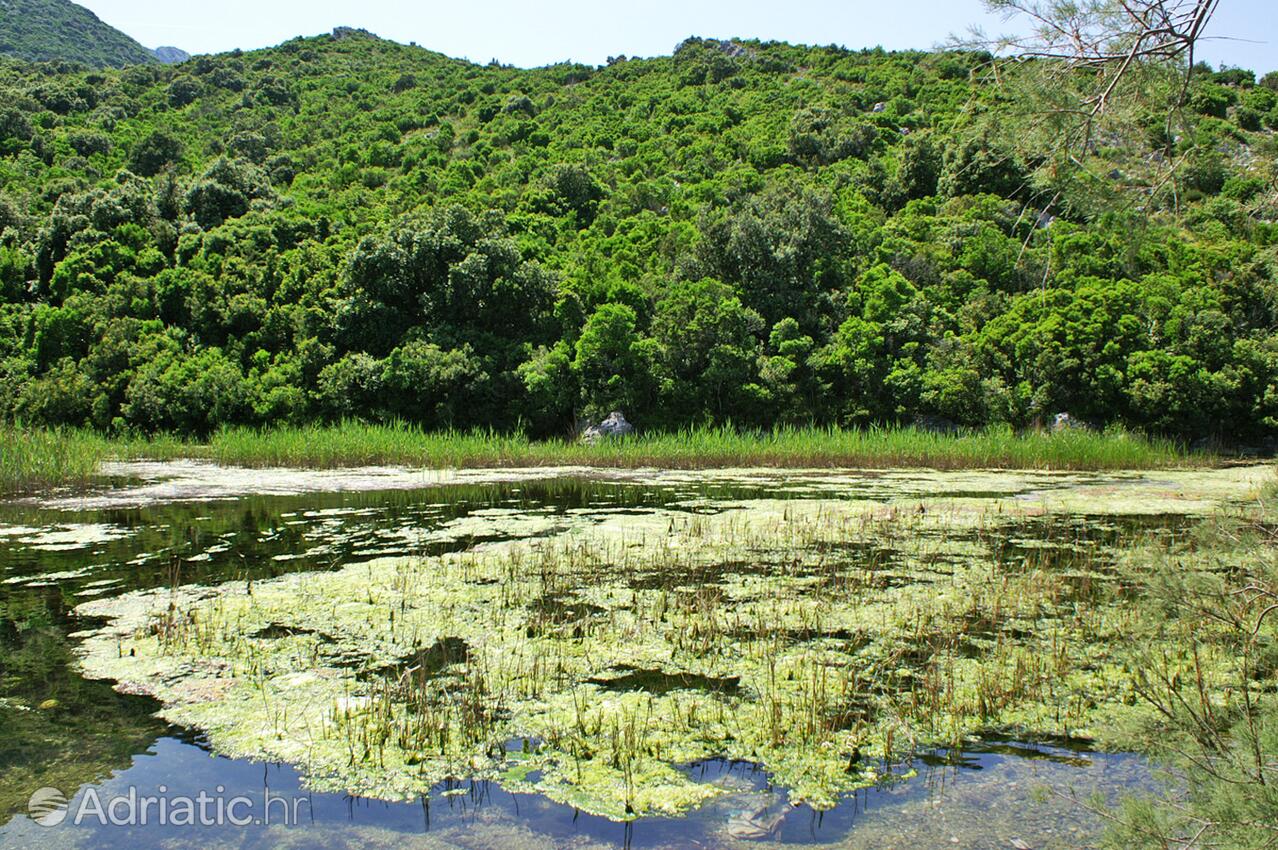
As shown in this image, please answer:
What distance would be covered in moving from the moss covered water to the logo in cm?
9

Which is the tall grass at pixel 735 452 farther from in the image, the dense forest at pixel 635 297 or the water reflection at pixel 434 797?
the water reflection at pixel 434 797

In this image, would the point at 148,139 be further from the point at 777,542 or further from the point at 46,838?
the point at 46,838

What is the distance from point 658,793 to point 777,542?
18.8 feet

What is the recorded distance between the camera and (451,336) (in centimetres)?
2728

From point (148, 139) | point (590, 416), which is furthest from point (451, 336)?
point (148, 139)

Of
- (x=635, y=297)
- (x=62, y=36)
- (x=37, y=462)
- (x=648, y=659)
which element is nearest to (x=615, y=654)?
(x=648, y=659)

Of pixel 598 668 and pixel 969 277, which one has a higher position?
pixel 969 277

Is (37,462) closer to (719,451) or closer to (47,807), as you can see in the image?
(719,451)

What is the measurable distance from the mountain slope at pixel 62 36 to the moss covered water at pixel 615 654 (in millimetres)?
102624

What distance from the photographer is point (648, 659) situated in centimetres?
570

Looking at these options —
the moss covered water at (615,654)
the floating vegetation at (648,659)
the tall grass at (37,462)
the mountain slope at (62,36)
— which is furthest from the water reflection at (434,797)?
the mountain slope at (62,36)

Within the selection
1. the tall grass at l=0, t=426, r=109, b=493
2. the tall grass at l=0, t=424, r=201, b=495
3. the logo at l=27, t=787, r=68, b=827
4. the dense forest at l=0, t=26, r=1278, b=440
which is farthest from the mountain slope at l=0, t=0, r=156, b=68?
the logo at l=27, t=787, r=68, b=827

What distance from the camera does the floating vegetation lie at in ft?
14.2

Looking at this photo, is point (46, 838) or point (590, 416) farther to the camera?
point (590, 416)
